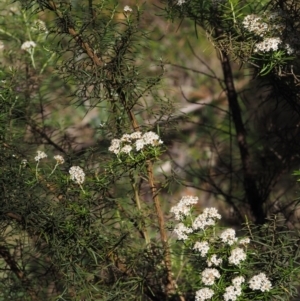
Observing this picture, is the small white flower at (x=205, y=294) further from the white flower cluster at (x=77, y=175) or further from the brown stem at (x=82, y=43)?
the brown stem at (x=82, y=43)

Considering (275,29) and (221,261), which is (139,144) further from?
(275,29)

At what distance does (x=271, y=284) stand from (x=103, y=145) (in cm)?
75

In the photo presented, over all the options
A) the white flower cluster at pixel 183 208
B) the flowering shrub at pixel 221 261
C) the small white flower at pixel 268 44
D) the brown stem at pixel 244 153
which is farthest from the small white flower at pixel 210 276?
the brown stem at pixel 244 153

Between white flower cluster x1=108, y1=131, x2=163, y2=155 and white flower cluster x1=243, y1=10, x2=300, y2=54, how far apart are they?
1.21 feet

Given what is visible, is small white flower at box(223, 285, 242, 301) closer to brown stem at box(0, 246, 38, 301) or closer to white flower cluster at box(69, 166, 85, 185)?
white flower cluster at box(69, 166, 85, 185)

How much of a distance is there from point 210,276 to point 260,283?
0.11m

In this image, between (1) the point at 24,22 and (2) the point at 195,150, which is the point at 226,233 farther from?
(2) the point at 195,150

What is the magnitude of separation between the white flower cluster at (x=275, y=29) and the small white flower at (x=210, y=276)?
1.88 ft

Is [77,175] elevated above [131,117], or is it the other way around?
[131,117]

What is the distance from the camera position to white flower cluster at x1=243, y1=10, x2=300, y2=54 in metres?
1.76

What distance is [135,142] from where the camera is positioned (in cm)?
162

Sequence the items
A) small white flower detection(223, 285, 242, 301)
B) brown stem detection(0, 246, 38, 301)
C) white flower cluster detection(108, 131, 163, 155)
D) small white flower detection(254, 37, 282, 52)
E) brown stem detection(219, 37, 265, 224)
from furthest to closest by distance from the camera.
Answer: brown stem detection(219, 37, 265, 224)
brown stem detection(0, 246, 38, 301)
small white flower detection(254, 37, 282, 52)
white flower cluster detection(108, 131, 163, 155)
small white flower detection(223, 285, 242, 301)

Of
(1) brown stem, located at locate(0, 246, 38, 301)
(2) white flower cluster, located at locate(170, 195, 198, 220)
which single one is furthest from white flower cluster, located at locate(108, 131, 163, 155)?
(1) brown stem, located at locate(0, 246, 38, 301)

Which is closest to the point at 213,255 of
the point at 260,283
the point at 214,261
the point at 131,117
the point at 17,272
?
the point at 214,261
